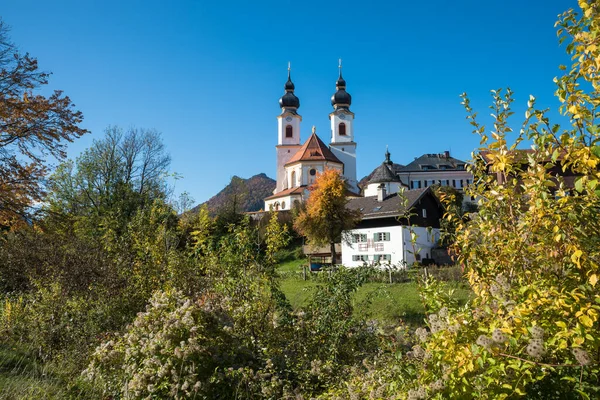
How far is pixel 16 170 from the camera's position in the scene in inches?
405

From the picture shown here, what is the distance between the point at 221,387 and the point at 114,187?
2554cm

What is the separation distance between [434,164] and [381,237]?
5241 centimetres

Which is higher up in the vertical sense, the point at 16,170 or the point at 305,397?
the point at 16,170

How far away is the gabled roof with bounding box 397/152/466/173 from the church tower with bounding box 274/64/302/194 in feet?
68.3

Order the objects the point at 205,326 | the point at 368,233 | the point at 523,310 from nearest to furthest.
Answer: the point at 523,310
the point at 205,326
the point at 368,233

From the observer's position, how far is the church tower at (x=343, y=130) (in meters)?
74.2

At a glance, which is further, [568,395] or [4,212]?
[4,212]

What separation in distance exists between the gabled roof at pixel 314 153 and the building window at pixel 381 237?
32.4 m

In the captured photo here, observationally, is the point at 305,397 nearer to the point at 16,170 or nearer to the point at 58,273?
the point at 58,273

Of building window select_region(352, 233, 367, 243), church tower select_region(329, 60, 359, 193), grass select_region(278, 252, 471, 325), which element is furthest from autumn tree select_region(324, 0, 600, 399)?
church tower select_region(329, 60, 359, 193)

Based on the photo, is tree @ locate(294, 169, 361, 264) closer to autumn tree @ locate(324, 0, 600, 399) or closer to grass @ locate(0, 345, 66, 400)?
grass @ locate(0, 345, 66, 400)

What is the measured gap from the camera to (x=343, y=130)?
7550 centimetres

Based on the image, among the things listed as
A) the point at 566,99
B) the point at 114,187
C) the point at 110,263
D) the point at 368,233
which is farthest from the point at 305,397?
the point at 368,233

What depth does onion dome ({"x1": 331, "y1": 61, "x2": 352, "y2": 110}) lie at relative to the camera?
7731cm
